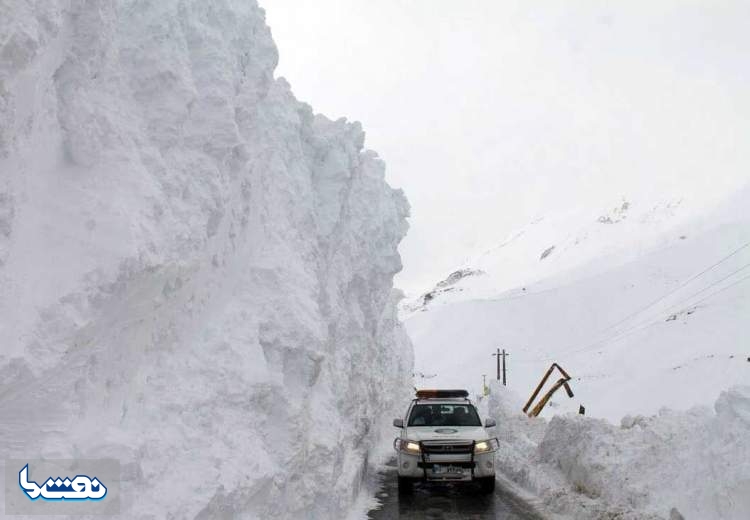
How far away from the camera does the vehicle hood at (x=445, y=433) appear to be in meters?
11.7

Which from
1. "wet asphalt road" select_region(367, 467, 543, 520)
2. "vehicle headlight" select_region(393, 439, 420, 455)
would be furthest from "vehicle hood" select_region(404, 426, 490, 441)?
"wet asphalt road" select_region(367, 467, 543, 520)

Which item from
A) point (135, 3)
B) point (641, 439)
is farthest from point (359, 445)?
point (135, 3)

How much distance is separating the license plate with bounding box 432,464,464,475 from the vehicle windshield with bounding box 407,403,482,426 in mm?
1513

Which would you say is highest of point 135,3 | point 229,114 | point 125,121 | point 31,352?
point 135,3

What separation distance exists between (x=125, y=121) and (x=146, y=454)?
9.25ft

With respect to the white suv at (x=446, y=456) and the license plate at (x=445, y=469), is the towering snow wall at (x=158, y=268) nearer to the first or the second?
the white suv at (x=446, y=456)

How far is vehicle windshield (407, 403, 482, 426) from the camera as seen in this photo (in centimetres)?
1291

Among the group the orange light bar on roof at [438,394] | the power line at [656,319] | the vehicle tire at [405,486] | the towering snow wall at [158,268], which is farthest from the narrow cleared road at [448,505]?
the power line at [656,319]

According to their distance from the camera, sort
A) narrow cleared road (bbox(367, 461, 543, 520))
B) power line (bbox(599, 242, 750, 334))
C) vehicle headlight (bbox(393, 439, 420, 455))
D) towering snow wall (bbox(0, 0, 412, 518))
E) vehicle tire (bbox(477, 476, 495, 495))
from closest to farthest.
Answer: towering snow wall (bbox(0, 0, 412, 518))
narrow cleared road (bbox(367, 461, 543, 520))
vehicle headlight (bbox(393, 439, 420, 455))
vehicle tire (bbox(477, 476, 495, 495))
power line (bbox(599, 242, 750, 334))

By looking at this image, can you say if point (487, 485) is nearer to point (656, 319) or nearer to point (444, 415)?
point (444, 415)

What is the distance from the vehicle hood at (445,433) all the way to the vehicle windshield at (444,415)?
0.95ft

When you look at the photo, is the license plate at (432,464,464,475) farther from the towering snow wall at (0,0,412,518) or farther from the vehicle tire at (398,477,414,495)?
the towering snow wall at (0,0,412,518)

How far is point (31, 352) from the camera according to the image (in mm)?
4059

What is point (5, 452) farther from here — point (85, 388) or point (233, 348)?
point (233, 348)
